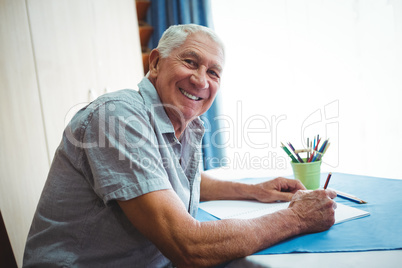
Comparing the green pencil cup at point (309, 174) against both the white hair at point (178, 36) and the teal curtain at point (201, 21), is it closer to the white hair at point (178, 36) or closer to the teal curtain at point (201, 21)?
the white hair at point (178, 36)

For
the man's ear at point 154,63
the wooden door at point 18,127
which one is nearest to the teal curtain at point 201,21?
the wooden door at point 18,127

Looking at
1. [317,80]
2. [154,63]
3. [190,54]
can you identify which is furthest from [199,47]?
[317,80]

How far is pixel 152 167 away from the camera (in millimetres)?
627

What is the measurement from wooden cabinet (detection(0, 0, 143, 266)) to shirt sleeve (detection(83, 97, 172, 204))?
1.34 meters

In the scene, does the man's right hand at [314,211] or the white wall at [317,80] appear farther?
the white wall at [317,80]

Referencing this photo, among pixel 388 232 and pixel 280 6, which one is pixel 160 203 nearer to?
pixel 388 232

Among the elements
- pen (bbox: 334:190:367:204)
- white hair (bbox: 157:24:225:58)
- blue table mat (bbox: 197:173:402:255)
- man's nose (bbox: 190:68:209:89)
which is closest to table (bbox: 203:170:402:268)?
blue table mat (bbox: 197:173:402:255)

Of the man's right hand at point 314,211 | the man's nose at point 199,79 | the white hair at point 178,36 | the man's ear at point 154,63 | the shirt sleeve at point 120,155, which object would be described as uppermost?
the white hair at point 178,36

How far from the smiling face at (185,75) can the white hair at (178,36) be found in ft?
0.04

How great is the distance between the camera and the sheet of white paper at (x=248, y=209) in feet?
2.38

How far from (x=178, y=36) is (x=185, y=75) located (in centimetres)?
13

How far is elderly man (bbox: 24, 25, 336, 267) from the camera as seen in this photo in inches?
23.3

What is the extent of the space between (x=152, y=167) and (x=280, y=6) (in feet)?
5.18

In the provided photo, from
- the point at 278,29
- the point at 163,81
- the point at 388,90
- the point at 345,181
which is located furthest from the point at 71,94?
the point at 388,90
